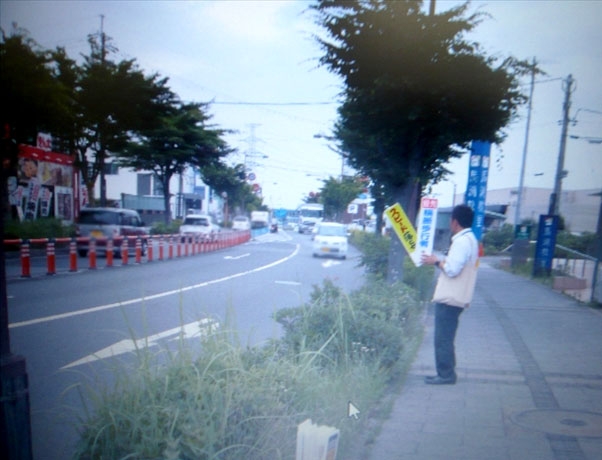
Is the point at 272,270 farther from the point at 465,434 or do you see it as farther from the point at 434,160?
the point at 465,434

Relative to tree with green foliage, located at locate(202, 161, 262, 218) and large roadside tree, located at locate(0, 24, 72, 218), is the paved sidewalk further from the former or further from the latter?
tree with green foliage, located at locate(202, 161, 262, 218)

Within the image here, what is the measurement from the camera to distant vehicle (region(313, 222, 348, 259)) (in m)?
26.5

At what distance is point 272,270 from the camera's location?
62.2 ft

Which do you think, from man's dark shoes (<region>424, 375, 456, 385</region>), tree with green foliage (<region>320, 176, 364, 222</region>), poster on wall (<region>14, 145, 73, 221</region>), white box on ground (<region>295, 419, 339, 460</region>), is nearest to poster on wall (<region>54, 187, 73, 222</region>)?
poster on wall (<region>14, 145, 73, 221</region>)

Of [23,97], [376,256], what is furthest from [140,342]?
[376,256]

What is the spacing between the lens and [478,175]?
27.6ft

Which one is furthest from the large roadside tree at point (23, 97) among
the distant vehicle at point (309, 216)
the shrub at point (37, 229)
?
the distant vehicle at point (309, 216)

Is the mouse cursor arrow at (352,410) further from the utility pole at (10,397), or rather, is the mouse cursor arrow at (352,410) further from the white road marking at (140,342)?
the utility pole at (10,397)

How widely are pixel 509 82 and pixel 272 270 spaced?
1271cm

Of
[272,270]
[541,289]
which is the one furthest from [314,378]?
[272,270]

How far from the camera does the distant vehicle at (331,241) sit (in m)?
26.5

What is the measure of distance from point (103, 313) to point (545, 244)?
41.7 feet

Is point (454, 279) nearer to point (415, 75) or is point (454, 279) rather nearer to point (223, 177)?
point (415, 75)

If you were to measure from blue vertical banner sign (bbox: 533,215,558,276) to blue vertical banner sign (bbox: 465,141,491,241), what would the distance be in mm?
7031
